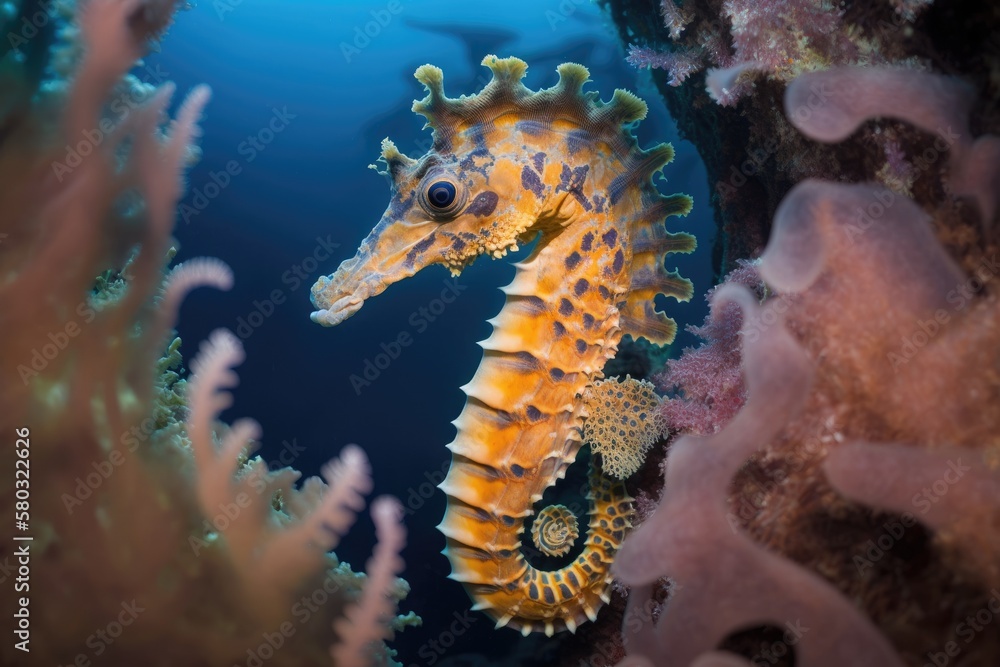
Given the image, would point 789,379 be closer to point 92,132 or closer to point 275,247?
point 92,132

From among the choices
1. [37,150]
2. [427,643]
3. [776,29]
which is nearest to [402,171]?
[37,150]

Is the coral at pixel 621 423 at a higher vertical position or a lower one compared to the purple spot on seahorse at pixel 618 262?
lower

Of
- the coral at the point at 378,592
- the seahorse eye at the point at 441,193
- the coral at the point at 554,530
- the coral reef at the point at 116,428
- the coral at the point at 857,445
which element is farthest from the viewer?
the coral at the point at 554,530

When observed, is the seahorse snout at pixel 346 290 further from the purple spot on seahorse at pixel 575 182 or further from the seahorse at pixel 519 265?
the purple spot on seahorse at pixel 575 182

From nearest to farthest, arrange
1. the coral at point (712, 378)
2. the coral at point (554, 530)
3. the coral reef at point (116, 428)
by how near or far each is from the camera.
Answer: the coral reef at point (116, 428) < the coral at point (712, 378) < the coral at point (554, 530)

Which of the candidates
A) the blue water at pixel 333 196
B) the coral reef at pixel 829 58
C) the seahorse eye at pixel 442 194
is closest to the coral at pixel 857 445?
the coral reef at pixel 829 58

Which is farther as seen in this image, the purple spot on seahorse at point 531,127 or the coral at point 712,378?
the purple spot on seahorse at point 531,127

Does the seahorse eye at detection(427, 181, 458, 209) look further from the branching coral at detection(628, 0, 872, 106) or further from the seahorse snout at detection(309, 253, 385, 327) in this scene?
the branching coral at detection(628, 0, 872, 106)
